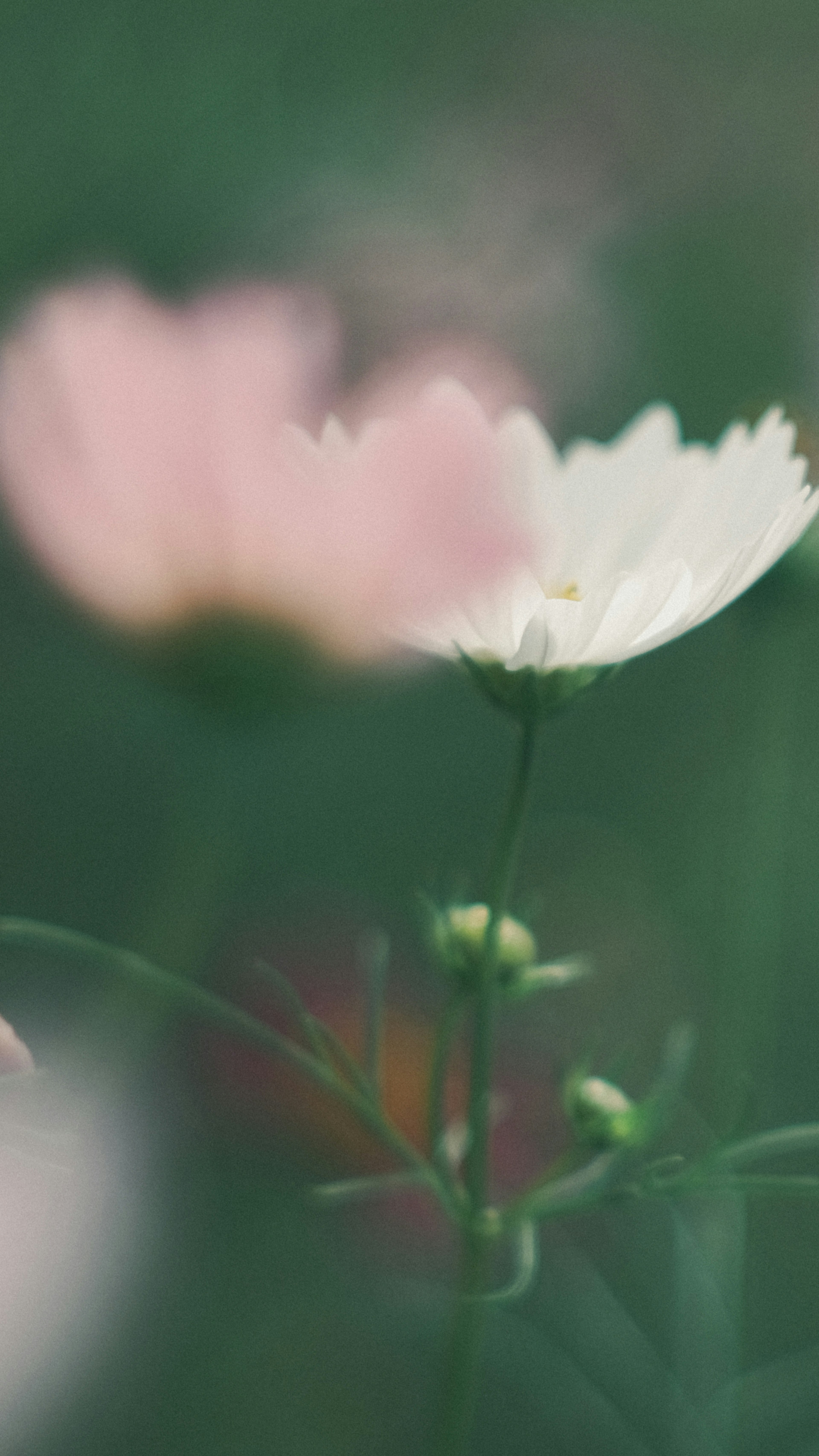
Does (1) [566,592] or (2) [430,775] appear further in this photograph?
(2) [430,775]

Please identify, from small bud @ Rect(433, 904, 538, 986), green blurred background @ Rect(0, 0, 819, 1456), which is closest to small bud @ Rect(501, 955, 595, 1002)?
small bud @ Rect(433, 904, 538, 986)

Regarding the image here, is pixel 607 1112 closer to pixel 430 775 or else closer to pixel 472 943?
pixel 472 943

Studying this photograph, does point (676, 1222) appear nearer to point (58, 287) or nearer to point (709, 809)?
point (709, 809)

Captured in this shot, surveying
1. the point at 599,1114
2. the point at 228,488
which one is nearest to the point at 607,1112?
the point at 599,1114

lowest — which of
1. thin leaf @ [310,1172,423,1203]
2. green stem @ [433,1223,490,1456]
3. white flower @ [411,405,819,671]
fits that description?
green stem @ [433,1223,490,1456]

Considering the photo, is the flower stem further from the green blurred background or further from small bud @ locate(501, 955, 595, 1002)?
the green blurred background

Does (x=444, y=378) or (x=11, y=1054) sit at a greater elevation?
(x=444, y=378)

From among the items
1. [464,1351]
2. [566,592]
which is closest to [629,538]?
[566,592]
